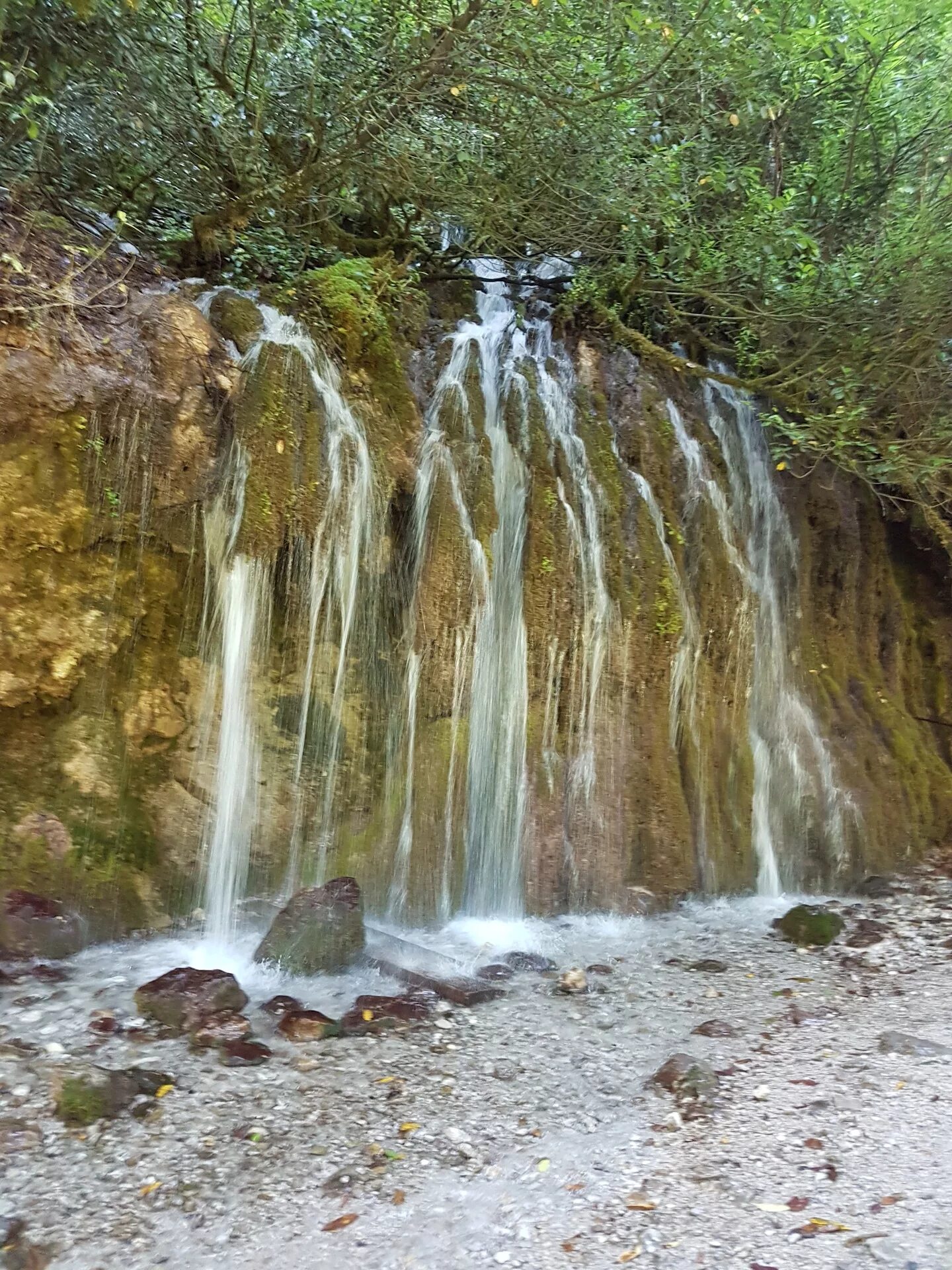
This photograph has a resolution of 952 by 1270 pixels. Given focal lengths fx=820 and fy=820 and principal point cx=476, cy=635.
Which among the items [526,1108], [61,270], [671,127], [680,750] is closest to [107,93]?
[61,270]

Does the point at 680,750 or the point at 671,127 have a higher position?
the point at 671,127

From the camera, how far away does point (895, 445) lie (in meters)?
7.74

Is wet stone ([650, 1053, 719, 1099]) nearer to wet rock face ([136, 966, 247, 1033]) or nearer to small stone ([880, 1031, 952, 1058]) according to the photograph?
small stone ([880, 1031, 952, 1058])

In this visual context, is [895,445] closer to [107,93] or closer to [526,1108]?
[526,1108]

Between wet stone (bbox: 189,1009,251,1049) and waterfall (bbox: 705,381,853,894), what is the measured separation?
15.7ft

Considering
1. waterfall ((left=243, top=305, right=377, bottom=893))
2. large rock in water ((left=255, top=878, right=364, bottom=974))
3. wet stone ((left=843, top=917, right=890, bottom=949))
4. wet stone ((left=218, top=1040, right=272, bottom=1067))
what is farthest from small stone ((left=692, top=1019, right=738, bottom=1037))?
waterfall ((left=243, top=305, right=377, bottom=893))

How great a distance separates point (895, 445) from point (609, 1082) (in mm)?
6297

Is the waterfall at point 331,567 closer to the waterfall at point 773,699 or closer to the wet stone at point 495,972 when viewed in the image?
the wet stone at point 495,972

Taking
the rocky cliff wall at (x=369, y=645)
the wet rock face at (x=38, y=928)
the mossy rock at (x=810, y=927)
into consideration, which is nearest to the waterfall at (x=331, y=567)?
the rocky cliff wall at (x=369, y=645)

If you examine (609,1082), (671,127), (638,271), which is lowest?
(609,1082)

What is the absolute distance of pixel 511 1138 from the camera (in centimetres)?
380

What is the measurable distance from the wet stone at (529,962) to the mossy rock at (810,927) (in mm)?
1925

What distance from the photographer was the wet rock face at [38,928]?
524cm

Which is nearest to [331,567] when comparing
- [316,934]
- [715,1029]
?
[316,934]
